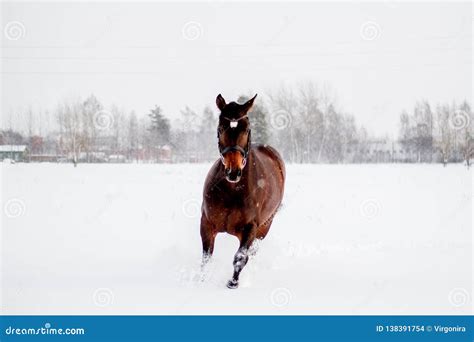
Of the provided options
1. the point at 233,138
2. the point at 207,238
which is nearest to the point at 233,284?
the point at 207,238

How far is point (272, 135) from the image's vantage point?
42094mm

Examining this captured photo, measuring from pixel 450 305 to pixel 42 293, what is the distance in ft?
13.4

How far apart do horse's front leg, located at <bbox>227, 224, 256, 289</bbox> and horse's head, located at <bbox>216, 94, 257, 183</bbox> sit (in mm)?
811

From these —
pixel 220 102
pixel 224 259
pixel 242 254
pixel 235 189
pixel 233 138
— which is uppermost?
pixel 220 102

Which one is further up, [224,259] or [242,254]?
[242,254]

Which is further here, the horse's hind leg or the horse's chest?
the horse's hind leg

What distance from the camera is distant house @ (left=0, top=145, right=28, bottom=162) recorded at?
38.9 ft

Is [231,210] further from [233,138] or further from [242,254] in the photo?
[233,138]

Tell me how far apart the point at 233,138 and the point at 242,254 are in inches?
52.6

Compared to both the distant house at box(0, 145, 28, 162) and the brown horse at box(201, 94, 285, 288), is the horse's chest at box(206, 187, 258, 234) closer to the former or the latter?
the brown horse at box(201, 94, 285, 288)

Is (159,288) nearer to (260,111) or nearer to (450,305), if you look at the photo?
(450,305)

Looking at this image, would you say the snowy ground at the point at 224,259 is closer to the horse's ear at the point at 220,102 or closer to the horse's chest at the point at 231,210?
the horse's chest at the point at 231,210

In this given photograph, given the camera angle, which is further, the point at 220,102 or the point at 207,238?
the point at 207,238

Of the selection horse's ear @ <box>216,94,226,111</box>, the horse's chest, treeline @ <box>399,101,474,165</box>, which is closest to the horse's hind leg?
the horse's chest
